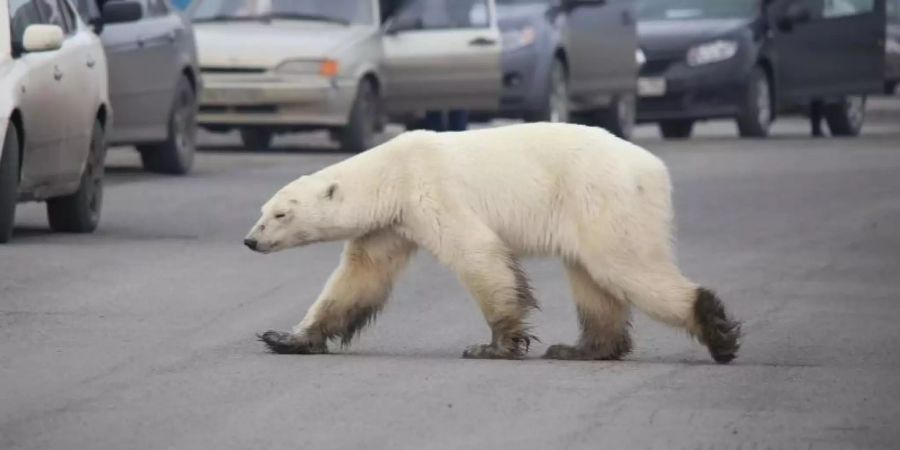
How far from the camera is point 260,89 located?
77.6 feet

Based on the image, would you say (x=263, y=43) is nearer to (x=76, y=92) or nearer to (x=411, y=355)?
(x=76, y=92)

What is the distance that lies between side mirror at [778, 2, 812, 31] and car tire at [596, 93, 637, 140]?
1806 millimetres

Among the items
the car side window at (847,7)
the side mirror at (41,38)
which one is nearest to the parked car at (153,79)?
the side mirror at (41,38)

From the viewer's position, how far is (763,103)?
92.9ft

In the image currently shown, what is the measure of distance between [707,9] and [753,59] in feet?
2.91

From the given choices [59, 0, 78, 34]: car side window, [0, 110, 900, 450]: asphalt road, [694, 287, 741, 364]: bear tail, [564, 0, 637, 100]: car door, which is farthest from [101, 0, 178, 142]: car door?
[694, 287, 741, 364]: bear tail

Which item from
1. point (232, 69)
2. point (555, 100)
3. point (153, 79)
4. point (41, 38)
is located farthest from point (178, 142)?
point (41, 38)

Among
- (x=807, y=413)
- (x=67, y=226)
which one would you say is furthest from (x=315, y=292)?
(x=807, y=413)

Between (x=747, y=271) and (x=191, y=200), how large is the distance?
5.72 m

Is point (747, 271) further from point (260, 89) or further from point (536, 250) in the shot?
point (260, 89)

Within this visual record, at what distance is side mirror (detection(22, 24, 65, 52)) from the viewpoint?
14.3 metres

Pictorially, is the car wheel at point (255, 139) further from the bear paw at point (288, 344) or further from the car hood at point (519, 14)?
the bear paw at point (288, 344)

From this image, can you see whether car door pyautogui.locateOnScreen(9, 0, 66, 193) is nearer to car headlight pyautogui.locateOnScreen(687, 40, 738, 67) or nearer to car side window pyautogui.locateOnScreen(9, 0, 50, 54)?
car side window pyautogui.locateOnScreen(9, 0, 50, 54)

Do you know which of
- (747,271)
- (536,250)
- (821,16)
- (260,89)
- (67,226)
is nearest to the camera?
(536,250)
